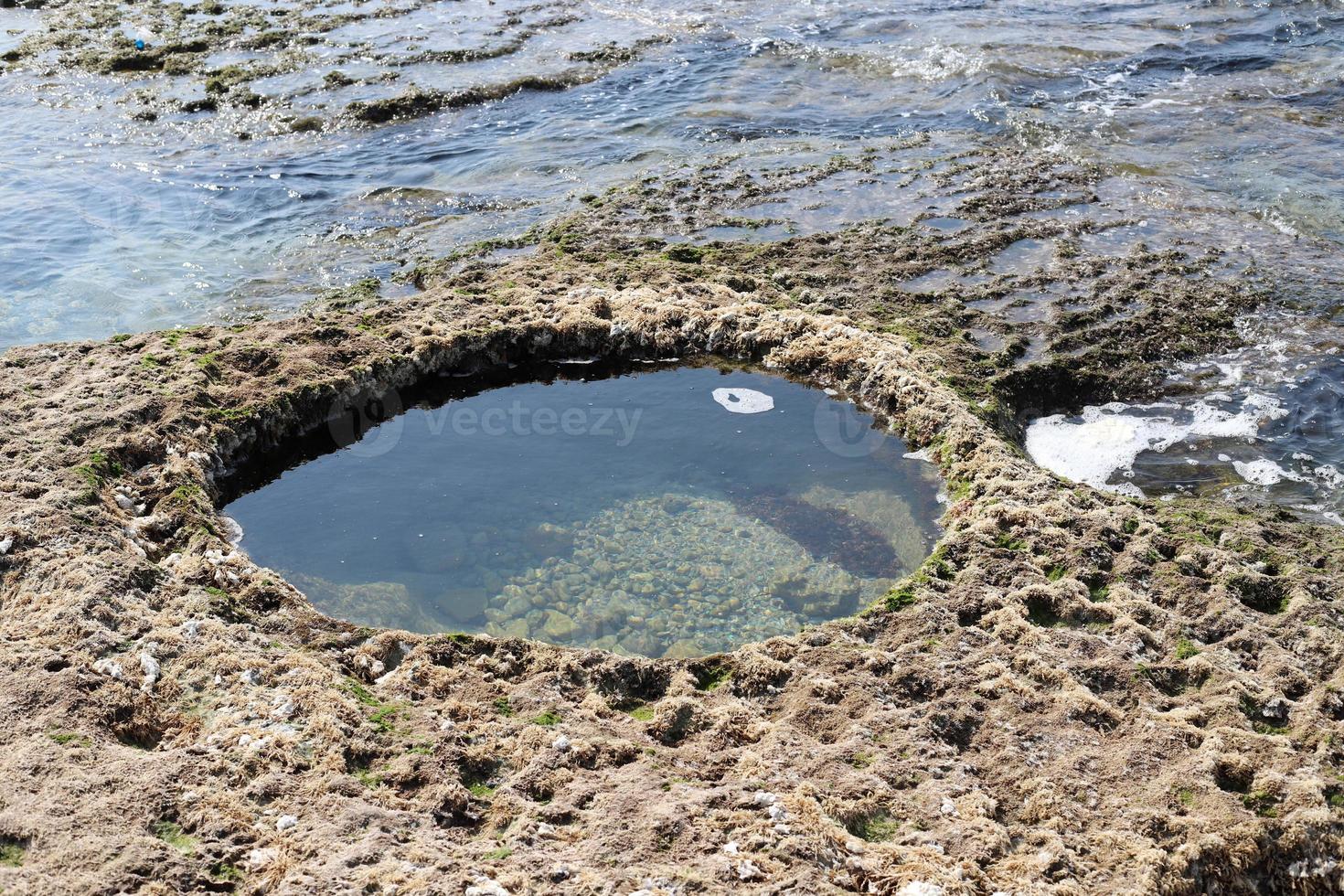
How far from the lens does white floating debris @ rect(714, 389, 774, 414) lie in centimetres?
1148

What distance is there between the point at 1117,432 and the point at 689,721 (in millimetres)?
6168

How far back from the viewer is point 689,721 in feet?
23.8

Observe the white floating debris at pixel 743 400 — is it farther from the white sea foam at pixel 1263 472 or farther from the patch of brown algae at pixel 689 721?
the white sea foam at pixel 1263 472

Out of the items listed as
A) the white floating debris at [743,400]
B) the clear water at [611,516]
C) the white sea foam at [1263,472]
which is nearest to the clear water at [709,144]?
the white sea foam at [1263,472]

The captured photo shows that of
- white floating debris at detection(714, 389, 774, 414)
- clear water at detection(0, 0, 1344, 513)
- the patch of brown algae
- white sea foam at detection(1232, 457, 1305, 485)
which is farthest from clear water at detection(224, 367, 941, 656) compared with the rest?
white sea foam at detection(1232, 457, 1305, 485)

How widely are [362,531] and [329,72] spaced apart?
16032mm

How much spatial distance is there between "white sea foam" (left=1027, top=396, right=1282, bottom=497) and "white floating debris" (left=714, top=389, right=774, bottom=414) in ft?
9.27

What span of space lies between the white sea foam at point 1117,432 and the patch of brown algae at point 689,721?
0.97 metres

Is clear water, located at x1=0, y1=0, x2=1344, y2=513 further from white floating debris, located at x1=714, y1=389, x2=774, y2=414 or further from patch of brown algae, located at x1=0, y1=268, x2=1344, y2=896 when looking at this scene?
white floating debris, located at x1=714, y1=389, x2=774, y2=414

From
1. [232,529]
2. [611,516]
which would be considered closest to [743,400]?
[611,516]

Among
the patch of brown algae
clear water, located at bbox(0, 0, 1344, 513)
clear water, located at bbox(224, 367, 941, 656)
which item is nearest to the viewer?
the patch of brown algae

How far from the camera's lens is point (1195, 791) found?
6359 millimetres

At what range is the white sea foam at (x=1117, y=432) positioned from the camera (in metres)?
10.4

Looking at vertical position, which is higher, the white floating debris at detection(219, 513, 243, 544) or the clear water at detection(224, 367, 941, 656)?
the white floating debris at detection(219, 513, 243, 544)
